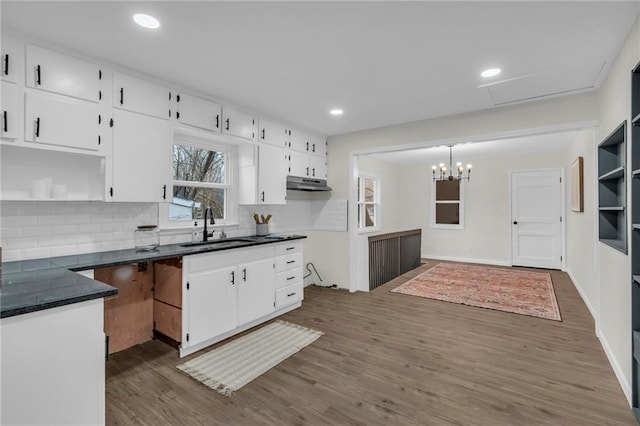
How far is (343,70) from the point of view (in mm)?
2748

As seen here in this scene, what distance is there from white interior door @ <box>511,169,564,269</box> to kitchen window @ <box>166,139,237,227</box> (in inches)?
244

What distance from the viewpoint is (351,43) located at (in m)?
2.29

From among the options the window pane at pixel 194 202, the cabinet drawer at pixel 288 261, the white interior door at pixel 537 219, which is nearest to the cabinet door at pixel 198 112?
the window pane at pixel 194 202

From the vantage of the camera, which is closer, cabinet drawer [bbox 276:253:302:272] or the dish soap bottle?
the dish soap bottle

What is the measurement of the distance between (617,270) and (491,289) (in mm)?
2720

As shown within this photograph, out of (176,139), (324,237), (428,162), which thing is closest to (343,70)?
(176,139)

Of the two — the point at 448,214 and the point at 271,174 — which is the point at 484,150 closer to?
the point at 448,214

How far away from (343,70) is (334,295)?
10.3 ft

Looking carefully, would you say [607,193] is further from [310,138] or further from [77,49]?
[77,49]

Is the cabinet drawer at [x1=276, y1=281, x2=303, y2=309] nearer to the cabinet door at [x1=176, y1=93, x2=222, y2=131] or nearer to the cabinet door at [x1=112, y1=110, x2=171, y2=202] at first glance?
the cabinet door at [x1=112, y1=110, x2=171, y2=202]

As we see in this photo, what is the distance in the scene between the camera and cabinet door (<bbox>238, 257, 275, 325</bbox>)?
3.27 meters

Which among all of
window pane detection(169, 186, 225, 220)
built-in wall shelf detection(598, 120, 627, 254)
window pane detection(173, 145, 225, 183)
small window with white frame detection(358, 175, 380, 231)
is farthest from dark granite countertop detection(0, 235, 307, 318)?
small window with white frame detection(358, 175, 380, 231)

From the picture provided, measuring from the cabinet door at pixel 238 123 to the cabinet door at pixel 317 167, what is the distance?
1209 millimetres

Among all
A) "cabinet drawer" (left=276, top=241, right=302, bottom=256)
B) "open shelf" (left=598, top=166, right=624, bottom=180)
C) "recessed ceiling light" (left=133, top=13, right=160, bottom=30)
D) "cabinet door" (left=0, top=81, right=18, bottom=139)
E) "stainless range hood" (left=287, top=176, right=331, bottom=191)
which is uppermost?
"recessed ceiling light" (left=133, top=13, right=160, bottom=30)
